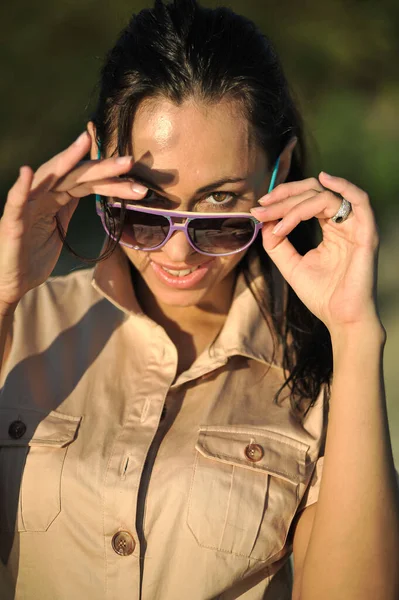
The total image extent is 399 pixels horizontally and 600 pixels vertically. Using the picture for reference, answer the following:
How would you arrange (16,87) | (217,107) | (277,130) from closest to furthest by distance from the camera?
(217,107) < (277,130) < (16,87)

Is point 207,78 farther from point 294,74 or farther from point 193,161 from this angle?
point 294,74

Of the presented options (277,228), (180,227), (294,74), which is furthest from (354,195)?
(294,74)

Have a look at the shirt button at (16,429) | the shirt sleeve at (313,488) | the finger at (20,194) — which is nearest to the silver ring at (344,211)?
the shirt sleeve at (313,488)

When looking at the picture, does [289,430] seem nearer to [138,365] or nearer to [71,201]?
[138,365]

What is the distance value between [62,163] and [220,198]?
0.51m

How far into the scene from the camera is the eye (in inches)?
96.9

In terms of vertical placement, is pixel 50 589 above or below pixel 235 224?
below

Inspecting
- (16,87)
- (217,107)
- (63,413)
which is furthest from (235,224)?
(16,87)

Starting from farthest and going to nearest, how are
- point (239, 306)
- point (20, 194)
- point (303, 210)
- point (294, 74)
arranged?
point (294, 74) < point (239, 306) < point (303, 210) < point (20, 194)

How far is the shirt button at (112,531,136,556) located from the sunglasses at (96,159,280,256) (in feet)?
2.61

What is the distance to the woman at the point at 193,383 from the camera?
229cm

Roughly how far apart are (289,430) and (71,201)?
91cm

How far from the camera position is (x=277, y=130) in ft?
8.79

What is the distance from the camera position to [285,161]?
9.02 ft
